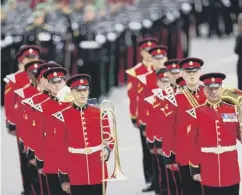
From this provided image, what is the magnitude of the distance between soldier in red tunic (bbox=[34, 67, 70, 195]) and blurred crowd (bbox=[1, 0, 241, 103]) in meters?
7.32

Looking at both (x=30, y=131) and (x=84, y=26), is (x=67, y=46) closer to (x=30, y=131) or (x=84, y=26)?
(x=84, y=26)

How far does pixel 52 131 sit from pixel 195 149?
1.35m

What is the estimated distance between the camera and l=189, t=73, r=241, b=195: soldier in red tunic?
963 centimetres

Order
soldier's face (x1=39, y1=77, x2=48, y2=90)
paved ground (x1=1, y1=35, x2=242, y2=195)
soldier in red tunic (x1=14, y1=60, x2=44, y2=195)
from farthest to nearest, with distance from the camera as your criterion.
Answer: paved ground (x1=1, y1=35, x2=242, y2=195) → soldier in red tunic (x1=14, y1=60, x2=44, y2=195) → soldier's face (x1=39, y1=77, x2=48, y2=90)

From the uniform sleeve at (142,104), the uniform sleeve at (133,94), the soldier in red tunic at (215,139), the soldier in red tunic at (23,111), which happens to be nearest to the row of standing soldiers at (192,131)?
the soldier in red tunic at (215,139)

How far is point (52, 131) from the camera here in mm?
10133

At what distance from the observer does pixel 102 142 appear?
9961 mm

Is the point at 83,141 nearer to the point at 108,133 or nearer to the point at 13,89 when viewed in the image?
the point at 108,133

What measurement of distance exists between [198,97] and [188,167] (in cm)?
76

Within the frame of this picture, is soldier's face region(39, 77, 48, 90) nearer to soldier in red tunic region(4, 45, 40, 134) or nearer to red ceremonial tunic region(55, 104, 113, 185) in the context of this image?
red ceremonial tunic region(55, 104, 113, 185)

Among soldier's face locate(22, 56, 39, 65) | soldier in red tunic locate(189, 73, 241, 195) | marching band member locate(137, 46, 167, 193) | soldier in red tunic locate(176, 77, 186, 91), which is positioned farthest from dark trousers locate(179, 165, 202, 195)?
soldier's face locate(22, 56, 39, 65)

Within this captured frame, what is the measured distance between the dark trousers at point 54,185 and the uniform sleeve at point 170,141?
1.09 meters

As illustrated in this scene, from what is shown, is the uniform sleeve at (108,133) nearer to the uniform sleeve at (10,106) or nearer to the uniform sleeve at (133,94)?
the uniform sleeve at (10,106)

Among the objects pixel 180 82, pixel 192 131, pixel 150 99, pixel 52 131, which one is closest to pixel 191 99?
pixel 192 131
